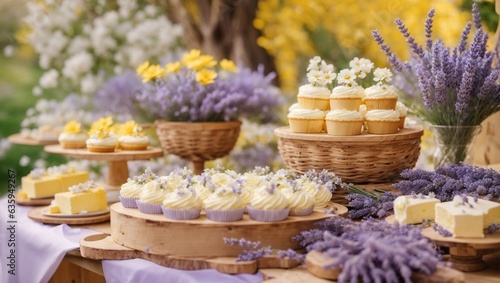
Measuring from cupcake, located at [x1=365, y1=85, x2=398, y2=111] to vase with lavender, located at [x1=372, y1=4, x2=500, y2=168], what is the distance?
0.46 feet

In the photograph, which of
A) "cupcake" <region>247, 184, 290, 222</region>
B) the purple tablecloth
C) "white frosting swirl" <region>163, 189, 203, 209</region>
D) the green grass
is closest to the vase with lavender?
"cupcake" <region>247, 184, 290, 222</region>

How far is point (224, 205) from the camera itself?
182cm

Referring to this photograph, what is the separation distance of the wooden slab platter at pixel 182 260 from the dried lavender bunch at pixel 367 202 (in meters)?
0.39

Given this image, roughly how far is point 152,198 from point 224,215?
0.76 feet

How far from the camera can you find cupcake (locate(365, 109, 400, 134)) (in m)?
2.21

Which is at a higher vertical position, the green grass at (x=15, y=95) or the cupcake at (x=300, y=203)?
the green grass at (x=15, y=95)

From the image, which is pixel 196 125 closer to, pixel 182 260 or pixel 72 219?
pixel 72 219

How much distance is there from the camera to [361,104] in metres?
2.37

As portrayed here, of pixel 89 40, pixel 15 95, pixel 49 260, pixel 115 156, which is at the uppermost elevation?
pixel 89 40

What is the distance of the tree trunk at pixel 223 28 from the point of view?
15.0 ft

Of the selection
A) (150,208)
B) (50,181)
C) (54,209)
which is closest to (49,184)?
(50,181)

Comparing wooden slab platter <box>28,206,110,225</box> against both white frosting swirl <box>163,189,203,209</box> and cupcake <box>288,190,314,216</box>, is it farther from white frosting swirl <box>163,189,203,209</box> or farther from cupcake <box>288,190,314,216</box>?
cupcake <box>288,190,314,216</box>


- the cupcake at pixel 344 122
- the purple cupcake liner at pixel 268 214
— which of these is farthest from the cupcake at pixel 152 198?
the cupcake at pixel 344 122

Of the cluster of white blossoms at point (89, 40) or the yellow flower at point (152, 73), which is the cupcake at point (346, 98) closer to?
the yellow flower at point (152, 73)
